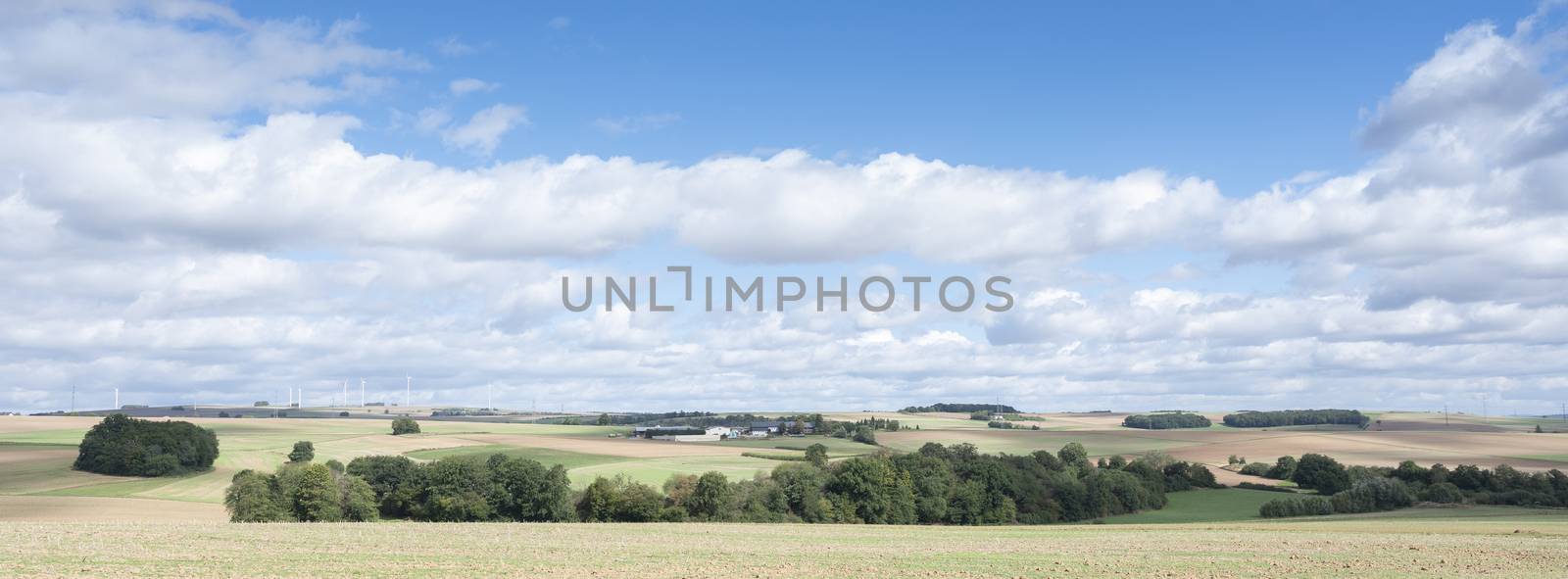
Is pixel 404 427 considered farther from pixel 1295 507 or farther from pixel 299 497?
pixel 1295 507

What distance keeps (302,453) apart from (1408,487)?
103 meters

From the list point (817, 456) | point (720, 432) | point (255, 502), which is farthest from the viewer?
point (720, 432)

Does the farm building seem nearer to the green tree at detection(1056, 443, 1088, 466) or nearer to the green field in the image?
the green field

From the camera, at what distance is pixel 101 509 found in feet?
216

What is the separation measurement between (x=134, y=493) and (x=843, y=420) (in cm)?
11772

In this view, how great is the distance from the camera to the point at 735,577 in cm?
2891

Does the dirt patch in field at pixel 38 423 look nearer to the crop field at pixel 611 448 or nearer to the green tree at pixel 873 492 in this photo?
the crop field at pixel 611 448

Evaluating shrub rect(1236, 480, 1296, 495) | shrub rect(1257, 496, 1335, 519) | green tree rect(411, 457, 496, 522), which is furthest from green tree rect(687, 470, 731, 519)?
shrub rect(1236, 480, 1296, 495)

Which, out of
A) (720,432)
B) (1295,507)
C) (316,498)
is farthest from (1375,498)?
(720,432)

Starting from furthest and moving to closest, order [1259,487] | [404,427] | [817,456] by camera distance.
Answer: [404,427] → [817,456] → [1259,487]

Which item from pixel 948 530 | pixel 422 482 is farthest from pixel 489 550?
pixel 422 482

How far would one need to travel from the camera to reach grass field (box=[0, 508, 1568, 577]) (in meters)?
30.5

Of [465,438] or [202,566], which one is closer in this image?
[202,566]

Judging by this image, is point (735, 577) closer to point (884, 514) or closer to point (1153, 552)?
point (1153, 552)
